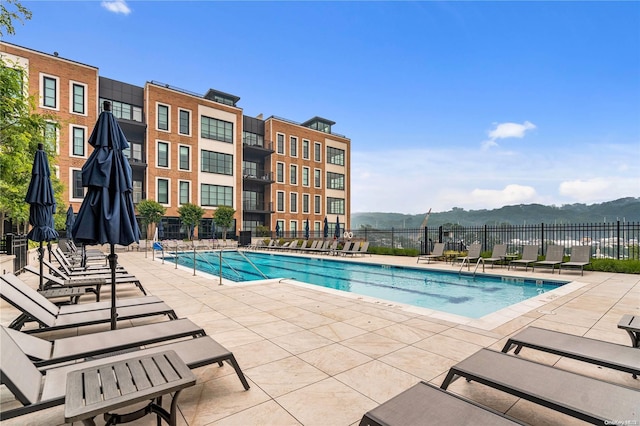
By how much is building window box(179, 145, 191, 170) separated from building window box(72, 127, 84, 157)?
835 centimetres

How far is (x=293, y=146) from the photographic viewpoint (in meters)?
43.7

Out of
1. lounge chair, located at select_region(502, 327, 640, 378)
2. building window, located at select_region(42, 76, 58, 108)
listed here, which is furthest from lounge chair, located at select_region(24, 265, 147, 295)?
building window, located at select_region(42, 76, 58, 108)

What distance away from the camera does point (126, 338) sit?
3.22 m

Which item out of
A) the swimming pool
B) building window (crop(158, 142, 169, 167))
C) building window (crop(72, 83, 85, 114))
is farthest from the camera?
building window (crop(158, 142, 169, 167))

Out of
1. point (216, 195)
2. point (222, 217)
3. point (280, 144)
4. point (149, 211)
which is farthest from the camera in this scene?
point (280, 144)

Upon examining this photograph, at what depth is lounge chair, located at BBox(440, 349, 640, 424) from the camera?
2.00m

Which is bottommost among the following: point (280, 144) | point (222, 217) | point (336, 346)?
point (336, 346)

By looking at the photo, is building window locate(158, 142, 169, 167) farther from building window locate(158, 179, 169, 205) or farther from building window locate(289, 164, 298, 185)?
building window locate(289, 164, 298, 185)

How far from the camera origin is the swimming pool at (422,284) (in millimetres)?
8078

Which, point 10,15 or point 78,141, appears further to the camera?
point 78,141

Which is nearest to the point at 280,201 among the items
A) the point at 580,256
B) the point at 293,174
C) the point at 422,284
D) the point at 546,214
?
the point at 293,174

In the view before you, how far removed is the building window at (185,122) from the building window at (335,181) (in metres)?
20.8

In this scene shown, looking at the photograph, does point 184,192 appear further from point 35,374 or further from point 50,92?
point 35,374

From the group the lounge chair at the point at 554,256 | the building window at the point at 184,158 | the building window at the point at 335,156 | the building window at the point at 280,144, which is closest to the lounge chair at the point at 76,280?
the lounge chair at the point at 554,256
